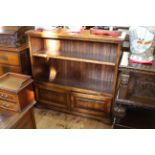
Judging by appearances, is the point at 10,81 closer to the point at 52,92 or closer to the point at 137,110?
the point at 52,92

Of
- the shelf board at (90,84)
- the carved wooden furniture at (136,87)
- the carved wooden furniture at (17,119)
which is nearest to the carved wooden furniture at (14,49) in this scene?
the shelf board at (90,84)

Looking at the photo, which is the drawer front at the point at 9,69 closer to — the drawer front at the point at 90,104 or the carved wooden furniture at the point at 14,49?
the carved wooden furniture at the point at 14,49

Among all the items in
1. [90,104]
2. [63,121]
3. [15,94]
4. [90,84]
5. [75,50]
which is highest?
[75,50]

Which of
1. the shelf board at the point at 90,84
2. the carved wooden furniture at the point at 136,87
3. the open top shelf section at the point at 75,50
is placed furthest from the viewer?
the shelf board at the point at 90,84

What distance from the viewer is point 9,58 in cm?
218

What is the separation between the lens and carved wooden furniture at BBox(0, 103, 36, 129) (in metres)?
1.12

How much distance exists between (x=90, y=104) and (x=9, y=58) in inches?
49.5

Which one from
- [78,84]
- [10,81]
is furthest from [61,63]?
[10,81]

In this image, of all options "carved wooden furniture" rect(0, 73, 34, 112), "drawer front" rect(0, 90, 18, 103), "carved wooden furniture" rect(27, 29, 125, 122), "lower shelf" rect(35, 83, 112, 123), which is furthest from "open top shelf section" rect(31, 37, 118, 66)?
"drawer front" rect(0, 90, 18, 103)

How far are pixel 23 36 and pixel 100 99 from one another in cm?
134

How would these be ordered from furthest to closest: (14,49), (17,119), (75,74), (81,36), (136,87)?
1. (75,74)
2. (14,49)
3. (81,36)
4. (136,87)
5. (17,119)

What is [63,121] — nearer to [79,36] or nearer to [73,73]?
[73,73]

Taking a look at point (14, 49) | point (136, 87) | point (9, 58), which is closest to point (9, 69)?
point (9, 58)

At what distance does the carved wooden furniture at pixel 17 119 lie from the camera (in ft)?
3.67
